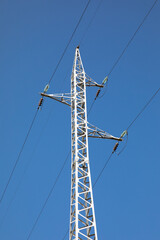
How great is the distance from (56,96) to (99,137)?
3.38 m

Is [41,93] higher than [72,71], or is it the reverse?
[72,71]

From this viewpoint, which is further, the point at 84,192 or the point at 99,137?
the point at 99,137

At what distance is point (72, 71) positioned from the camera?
1858 cm

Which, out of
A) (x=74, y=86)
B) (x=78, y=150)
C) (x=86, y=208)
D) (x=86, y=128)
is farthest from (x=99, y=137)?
(x=86, y=208)

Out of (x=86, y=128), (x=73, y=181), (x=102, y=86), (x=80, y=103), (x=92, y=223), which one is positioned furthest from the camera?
(x=102, y=86)

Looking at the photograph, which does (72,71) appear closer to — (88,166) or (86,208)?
(88,166)

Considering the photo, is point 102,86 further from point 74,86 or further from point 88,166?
point 88,166

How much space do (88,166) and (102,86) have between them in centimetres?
752

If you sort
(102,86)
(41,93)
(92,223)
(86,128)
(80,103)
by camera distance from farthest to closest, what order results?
(102,86) < (41,93) < (80,103) < (86,128) < (92,223)

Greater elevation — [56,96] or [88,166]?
[56,96]

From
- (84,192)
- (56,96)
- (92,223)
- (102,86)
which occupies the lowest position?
(92,223)

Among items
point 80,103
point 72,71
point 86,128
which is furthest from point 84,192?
point 72,71

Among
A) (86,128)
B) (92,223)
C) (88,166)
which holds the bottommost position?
(92,223)

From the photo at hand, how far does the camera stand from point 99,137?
608 inches
